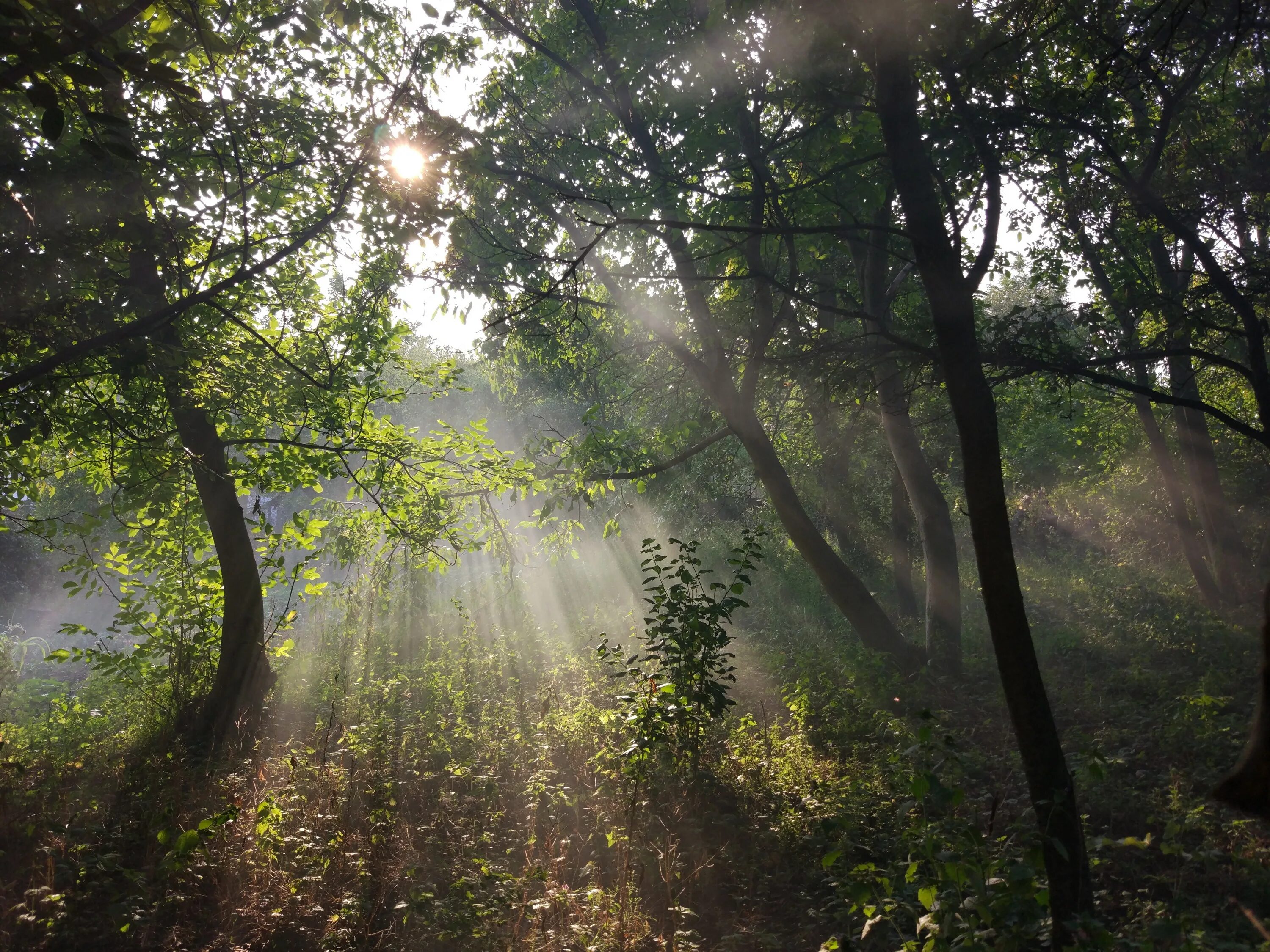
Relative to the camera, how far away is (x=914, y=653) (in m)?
9.77

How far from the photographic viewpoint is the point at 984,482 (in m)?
3.66

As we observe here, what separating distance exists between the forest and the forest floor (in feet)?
0.17

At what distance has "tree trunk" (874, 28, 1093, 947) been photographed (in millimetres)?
3350

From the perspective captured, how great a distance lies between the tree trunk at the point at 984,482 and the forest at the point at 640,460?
23 mm

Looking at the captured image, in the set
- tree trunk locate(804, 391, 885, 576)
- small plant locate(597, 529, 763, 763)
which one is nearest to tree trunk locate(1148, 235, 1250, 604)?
tree trunk locate(804, 391, 885, 576)

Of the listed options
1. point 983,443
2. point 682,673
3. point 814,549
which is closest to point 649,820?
point 682,673

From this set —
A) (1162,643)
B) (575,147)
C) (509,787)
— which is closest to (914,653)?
(1162,643)

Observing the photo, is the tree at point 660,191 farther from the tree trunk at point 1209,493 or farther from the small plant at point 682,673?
the tree trunk at point 1209,493

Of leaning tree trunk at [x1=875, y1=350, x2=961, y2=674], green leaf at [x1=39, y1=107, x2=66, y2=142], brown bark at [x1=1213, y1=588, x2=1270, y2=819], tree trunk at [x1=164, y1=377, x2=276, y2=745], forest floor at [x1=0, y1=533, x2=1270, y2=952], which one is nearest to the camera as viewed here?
brown bark at [x1=1213, y1=588, x2=1270, y2=819]

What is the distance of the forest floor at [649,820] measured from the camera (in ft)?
13.6

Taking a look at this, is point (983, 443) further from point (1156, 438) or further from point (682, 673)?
point (1156, 438)

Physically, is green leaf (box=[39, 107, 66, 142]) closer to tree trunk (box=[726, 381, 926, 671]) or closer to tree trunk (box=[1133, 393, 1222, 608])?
tree trunk (box=[726, 381, 926, 671])

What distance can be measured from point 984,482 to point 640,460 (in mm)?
6531

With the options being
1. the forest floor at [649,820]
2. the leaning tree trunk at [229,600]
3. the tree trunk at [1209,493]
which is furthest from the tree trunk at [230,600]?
the tree trunk at [1209,493]
